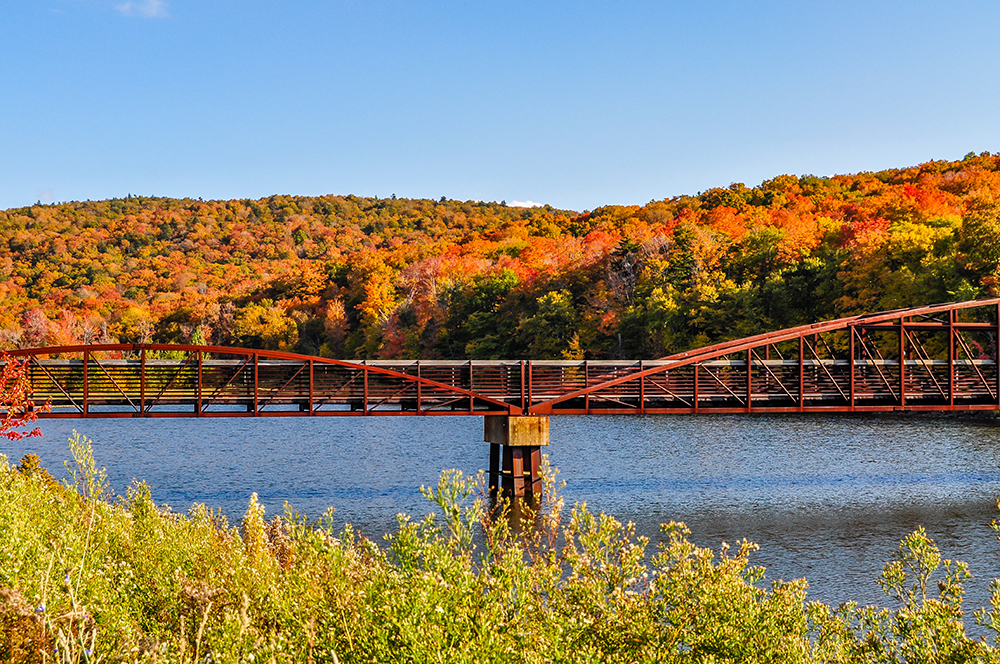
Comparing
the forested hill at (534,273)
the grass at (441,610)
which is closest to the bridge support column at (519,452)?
the grass at (441,610)

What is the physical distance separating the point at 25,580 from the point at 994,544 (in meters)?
21.2

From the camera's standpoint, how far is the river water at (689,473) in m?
21.7

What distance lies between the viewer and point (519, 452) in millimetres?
27047

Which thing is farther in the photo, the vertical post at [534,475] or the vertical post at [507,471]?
the vertical post at [534,475]

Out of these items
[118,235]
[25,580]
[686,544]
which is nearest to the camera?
[25,580]

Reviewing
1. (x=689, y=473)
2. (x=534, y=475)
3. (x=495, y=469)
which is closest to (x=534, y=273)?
(x=689, y=473)

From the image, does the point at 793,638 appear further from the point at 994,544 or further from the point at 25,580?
the point at 994,544

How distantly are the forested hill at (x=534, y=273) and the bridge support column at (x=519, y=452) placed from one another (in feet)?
101

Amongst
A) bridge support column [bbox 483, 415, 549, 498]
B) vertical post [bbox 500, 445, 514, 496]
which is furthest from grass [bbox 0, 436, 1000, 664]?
A: bridge support column [bbox 483, 415, 549, 498]

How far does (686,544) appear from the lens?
7316 millimetres

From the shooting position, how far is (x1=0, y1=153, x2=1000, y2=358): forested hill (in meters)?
57.9

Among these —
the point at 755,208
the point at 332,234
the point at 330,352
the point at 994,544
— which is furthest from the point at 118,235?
the point at 994,544

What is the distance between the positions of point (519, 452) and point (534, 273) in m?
56.3

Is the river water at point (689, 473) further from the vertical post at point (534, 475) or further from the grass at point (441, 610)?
the grass at point (441, 610)
